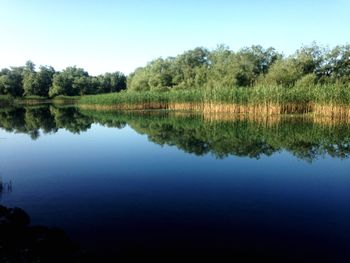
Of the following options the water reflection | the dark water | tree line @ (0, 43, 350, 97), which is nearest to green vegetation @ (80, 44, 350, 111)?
tree line @ (0, 43, 350, 97)

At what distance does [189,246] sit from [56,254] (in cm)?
232

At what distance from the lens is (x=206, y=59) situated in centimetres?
8269

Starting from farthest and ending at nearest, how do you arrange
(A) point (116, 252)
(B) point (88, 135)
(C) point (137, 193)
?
(B) point (88, 135)
(C) point (137, 193)
(A) point (116, 252)

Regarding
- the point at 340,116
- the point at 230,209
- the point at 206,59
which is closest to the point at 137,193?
the point at 230,209

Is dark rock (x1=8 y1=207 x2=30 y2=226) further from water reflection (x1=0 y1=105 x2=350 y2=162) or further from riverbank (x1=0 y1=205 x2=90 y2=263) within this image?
water reflection (x1=0 y1=105 x2=350 y2=162)

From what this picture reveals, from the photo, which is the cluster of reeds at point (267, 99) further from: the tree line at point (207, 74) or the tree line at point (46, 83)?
the tree line at point (46, 83)

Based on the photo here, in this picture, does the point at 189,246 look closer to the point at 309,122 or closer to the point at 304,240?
the point at 304,240

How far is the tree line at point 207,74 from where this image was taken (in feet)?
158

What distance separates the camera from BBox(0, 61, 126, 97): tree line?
8994 centimetres

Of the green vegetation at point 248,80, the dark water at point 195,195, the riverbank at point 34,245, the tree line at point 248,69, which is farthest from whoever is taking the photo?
the tree line at point 248,69

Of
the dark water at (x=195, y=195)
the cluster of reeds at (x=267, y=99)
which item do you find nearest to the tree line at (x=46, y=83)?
the cluster of reeds at (x=267, y=99)

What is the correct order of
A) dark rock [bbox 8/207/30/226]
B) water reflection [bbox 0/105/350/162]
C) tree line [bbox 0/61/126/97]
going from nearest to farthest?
dark rock [bbox 8/207/30/226] < water reflection [bbox 0/105/350/162] < tree line [bbox 0/61/126/97]

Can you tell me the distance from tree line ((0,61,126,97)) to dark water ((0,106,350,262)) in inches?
3165

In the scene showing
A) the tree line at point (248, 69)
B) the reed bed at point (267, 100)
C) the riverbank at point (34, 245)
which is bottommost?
the riverbank at point (34, 245)
